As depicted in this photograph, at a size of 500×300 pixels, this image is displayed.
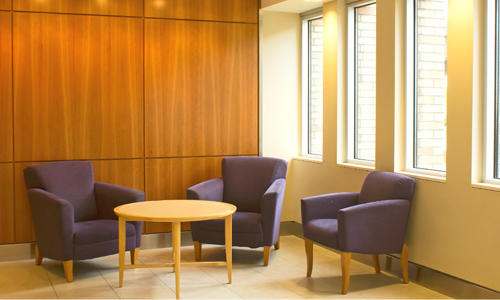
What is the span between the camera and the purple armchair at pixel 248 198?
4.99m

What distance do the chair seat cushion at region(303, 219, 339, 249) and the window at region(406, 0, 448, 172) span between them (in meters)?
0.89

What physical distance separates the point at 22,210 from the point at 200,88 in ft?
7.00

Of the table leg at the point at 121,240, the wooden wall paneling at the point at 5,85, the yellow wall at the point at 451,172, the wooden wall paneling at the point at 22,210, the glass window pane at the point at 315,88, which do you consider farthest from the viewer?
the glass window pane at the point at 315,88

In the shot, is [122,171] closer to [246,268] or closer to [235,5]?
[246,268]

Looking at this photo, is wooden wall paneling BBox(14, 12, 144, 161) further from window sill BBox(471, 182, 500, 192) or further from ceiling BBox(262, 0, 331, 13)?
window sill BBox(471, 182, 500, 192)

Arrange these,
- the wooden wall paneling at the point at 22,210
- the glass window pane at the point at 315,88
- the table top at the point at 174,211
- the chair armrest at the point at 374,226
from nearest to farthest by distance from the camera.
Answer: the table top at the point at 174,211
the chair armrest at the point at 374,226
the wooden wall paneling at the point at 22,210
the glass window pane at the point at 315,88

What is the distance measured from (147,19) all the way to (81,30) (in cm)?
Result: 66

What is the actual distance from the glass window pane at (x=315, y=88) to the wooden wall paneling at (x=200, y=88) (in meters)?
0.69

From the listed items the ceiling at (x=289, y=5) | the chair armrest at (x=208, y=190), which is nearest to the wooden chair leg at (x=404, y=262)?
the chair armrest at (x=208, y=190)

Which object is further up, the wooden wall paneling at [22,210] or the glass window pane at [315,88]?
the glass window pane at [315,88]

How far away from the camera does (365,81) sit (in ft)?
17.9

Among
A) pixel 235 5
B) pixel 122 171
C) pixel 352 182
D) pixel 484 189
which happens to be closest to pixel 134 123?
pixel 122 171

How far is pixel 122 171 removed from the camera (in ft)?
18.5

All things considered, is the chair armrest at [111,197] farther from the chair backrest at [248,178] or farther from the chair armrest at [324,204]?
the chair armrest at [324,204]
